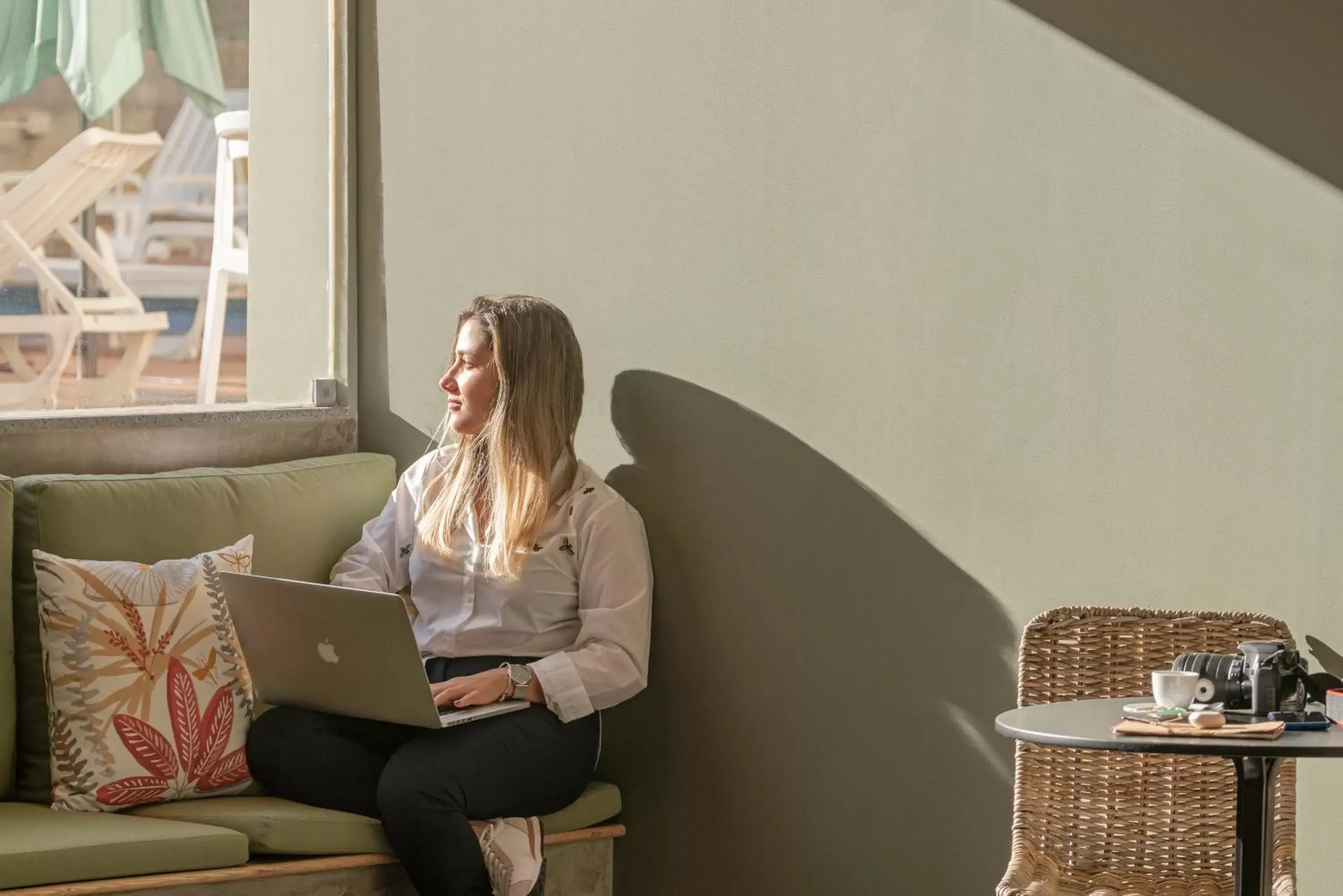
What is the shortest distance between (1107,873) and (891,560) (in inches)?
26.8

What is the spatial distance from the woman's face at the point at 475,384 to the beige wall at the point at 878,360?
0.26 metres

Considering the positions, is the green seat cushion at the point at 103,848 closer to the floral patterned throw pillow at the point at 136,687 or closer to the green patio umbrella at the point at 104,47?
the floral patterned throw pillow at the point at 136,687

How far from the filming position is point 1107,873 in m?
2.64

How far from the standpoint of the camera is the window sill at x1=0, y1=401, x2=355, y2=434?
347 centimetres

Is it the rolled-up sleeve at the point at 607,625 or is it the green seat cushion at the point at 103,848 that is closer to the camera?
the green seat cushion at the point at 103,848

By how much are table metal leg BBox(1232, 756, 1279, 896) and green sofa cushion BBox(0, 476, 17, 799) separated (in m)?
2.33

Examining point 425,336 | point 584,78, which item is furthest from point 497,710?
point 584,78

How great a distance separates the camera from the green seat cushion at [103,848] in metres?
2.72

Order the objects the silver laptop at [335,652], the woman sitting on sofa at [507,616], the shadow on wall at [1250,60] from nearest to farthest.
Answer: the shadow on wall at [1250,60] → the silver laptop at [335,652] → the woman sitting on sofa at [507,616]

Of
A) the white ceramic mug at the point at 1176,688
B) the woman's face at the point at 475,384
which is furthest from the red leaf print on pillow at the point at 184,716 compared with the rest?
the white ceramic mug at the point at 1176,688

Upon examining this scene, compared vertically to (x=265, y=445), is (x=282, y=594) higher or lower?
lower

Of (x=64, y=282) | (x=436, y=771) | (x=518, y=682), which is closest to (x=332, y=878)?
(x=436, y=771)

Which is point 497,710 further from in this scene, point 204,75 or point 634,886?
point 204,75

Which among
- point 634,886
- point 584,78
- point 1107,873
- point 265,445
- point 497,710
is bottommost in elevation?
point 634,886
